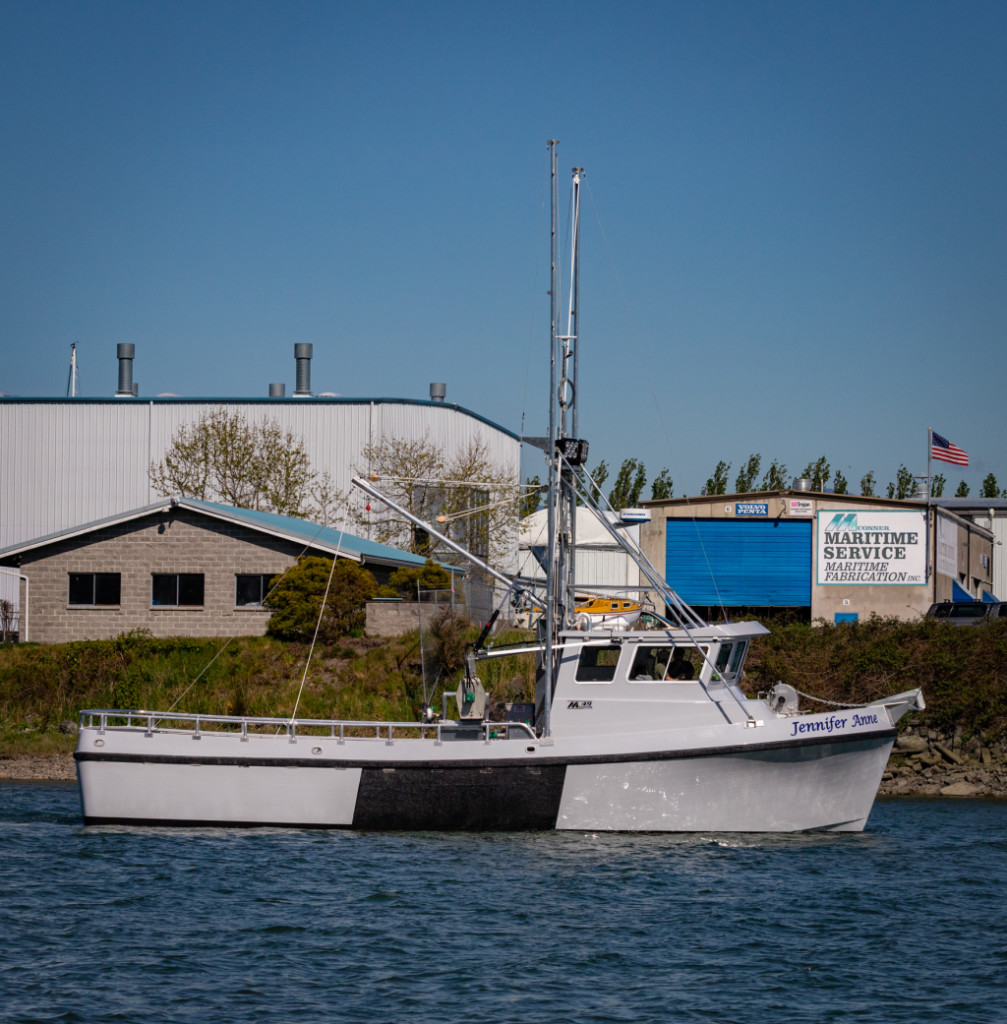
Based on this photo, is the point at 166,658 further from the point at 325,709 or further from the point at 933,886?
the point at 933,886

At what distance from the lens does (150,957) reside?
14.9 meters

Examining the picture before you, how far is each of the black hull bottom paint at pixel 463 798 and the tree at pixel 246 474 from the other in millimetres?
36432

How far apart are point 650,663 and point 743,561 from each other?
3062cm

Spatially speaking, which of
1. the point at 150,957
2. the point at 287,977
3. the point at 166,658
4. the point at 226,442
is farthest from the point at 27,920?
the point at 226,442

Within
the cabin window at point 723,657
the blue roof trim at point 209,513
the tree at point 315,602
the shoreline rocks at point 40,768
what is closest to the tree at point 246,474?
the blue roof trim at point 209,513

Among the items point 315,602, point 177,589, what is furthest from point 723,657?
point 177,589

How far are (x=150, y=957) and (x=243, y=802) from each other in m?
6.64

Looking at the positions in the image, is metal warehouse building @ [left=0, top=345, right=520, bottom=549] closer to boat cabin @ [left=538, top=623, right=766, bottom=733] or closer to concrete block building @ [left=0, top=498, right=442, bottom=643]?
concrete block building @ [left=0, top=498, right=442, bottom=643]

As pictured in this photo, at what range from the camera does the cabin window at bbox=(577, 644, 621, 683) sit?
2188cm

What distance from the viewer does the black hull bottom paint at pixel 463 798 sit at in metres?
21.2

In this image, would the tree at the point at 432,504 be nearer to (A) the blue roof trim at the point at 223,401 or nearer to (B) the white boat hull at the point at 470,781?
(A) the blue roof trim at the point at 223,401

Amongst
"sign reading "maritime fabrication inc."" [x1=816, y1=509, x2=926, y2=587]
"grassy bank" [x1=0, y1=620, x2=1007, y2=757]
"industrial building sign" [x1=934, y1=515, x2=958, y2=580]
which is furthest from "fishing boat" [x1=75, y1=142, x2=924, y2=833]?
"industrial building sign" [x1=934, y1=515, x2=958, y2=580]

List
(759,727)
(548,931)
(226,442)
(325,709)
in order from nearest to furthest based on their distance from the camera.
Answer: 1. (548,931)
2. (759,727)
3. (325,709)
4. (226,442)

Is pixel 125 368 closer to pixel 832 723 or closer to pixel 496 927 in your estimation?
pixel 832 723
